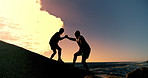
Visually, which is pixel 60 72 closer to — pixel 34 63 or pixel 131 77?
pixel 34 63

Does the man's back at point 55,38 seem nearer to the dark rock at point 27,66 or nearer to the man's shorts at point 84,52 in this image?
the dark rock at point 27,66

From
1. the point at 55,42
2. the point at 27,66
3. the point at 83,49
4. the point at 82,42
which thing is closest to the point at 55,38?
the point at 55,42

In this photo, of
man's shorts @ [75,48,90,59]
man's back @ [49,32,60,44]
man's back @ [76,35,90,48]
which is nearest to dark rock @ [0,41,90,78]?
man's shorts @ [75,48,90,59]

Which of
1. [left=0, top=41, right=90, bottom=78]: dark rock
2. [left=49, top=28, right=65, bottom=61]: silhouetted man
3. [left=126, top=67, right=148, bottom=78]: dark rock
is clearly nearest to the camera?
[left=0, top=41, right=90, bottom=78]: dark rock

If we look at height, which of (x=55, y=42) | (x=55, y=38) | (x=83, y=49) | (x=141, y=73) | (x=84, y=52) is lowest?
(x=141, y=73)

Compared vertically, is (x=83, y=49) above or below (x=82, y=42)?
below

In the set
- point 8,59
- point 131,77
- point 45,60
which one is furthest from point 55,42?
point 131,77

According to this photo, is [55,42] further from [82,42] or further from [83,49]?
[83,49]

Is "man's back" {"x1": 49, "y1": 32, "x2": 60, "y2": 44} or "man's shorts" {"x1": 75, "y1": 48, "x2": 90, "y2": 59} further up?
"man's back" {"x1": 49, "y1": 32, "x2": 60, "y2": 44}

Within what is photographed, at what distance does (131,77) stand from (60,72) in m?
8.20

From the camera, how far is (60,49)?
14070mm

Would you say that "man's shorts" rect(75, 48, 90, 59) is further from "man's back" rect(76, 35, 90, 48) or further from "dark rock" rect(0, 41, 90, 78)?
"dark rock" rect(0, 41, 90, 78)

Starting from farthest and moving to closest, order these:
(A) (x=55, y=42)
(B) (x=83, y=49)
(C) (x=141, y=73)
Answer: (C) (x=141, y=73)
(A) (x=55, y=42)
(B) (x=83, y=49)

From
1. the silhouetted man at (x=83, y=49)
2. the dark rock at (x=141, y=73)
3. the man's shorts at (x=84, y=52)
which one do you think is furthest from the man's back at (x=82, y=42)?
the dark rock at (x=141, y=73)
